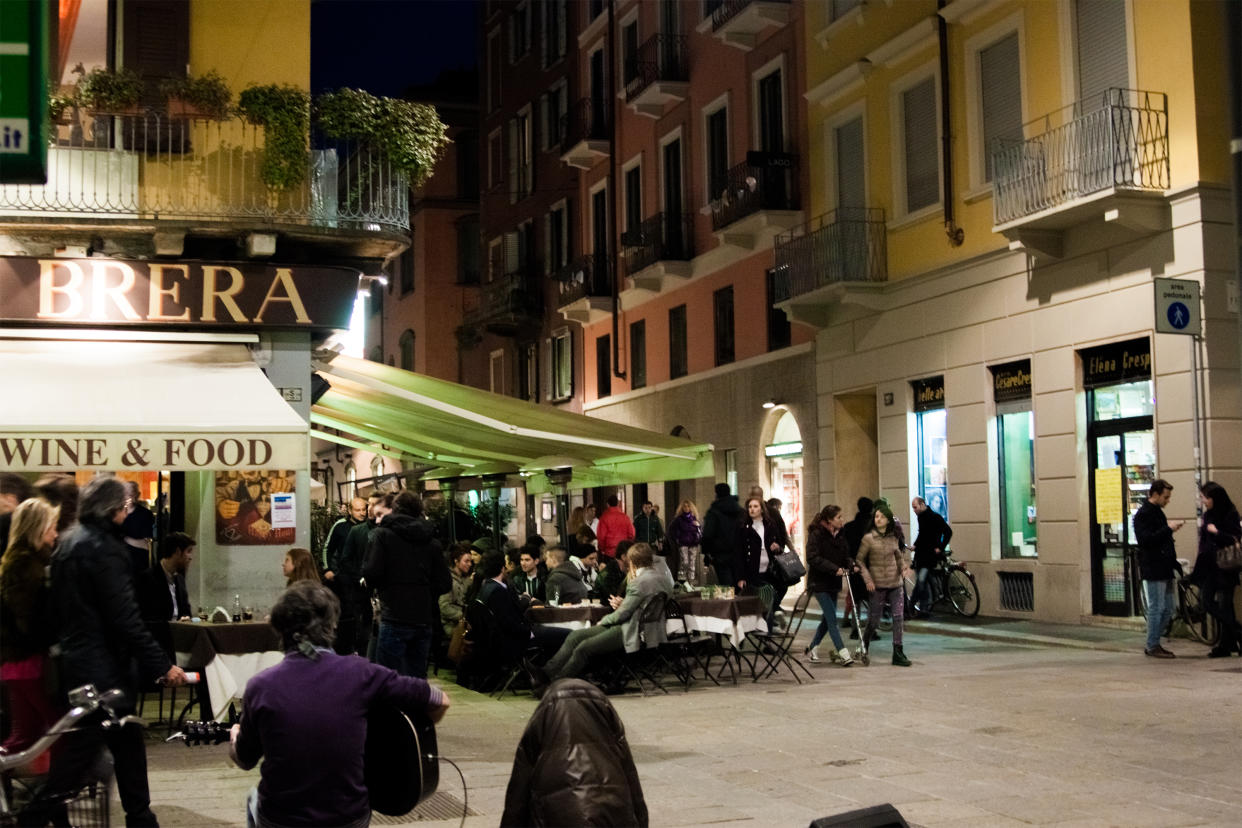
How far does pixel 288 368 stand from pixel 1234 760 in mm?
8544

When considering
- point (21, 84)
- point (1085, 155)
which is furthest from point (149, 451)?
point (1085, 155)

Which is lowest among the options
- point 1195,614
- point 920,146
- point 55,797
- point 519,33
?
point 1195,614

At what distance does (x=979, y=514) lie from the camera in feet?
70.1

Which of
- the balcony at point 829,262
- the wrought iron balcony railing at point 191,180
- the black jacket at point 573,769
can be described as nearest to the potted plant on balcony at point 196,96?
the wrought iron balcony railing at point 191,180

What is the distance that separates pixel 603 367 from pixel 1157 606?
2298 cm

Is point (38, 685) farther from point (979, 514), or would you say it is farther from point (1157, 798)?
point (979, 514)

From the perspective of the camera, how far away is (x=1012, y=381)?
20812 millimetres

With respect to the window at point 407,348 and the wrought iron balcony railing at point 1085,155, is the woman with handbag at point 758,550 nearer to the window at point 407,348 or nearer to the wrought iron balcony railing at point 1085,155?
the wrought iron balcony railing at point 1085,155

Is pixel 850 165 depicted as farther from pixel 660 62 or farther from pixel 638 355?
pixel 638 355

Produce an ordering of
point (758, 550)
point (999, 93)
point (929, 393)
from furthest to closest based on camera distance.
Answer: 1. point (929, 393)
2. point (999, 93)
3. point (758, 550)

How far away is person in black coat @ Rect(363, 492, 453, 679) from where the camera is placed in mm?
10883

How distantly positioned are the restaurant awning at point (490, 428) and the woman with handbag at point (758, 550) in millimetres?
1364

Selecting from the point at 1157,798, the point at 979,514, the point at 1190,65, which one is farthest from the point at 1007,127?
the point at 1157,798

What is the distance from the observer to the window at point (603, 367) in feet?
121
